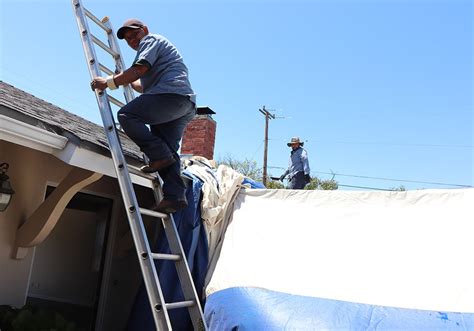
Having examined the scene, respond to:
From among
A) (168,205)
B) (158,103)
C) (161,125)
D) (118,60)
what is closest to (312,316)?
(168,205)

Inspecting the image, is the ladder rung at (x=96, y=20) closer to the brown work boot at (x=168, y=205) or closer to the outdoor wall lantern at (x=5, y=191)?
the outdoor wall lantern at (x=5, y=191)

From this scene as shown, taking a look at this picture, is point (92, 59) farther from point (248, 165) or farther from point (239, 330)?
point (248, 165)

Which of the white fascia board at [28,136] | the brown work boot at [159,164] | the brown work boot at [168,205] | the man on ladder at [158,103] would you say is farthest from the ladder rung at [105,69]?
the brown work boot at [168,205]

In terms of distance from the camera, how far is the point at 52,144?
3.06 meters

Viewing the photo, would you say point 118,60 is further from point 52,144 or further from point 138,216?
point 138,216

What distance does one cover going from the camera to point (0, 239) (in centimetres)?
369

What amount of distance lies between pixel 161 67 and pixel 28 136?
1.04m

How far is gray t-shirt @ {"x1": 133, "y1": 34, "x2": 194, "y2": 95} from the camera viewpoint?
3000 mm

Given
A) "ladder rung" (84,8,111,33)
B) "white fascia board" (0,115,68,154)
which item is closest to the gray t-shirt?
"white fascia board" (0,115,68,154)

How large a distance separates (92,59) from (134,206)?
52.6 inches

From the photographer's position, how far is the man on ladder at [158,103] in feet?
9.76

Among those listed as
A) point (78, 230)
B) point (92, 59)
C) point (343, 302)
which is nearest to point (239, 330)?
point (343, 302)

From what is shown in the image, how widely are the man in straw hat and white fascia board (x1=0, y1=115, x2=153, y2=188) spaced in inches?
172

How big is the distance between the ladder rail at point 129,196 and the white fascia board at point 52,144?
0.96 ft
